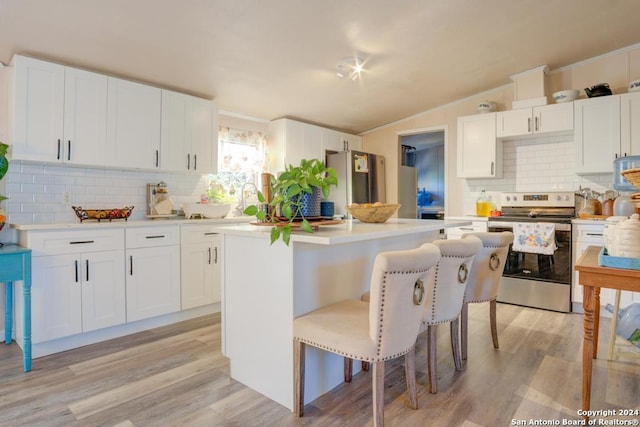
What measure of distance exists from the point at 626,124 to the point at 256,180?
3.99 m

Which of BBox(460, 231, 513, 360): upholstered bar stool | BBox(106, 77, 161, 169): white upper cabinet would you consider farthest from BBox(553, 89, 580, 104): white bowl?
BBox(106, 77, 161, 169): white upper cabinet

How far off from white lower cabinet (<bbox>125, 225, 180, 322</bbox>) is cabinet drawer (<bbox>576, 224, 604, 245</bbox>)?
151 inches

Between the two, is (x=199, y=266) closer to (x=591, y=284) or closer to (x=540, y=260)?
(x=591, y=284)

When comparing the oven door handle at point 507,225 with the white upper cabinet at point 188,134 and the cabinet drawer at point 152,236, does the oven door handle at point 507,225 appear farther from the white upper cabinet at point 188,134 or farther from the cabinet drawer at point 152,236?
the cabinet drawer at point 152,236

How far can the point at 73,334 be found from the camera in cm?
265

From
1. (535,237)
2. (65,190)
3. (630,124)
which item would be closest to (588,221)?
(535,237)

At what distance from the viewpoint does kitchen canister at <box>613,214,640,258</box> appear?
1560mm

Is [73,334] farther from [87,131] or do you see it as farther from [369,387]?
[369,387]

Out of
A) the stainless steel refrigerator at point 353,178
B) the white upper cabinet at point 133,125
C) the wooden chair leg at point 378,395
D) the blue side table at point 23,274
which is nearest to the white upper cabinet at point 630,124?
the stainless steel refrigerator at point 353,178

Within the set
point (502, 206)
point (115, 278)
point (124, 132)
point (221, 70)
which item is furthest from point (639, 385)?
point (124, 132)

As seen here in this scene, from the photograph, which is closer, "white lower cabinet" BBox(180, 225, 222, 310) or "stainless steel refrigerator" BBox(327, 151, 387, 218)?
"white lower cabinet" BBox(180, 225, 222, 310)

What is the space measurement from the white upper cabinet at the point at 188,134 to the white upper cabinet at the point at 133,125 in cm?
9

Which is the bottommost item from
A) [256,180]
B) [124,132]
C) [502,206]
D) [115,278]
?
[115,278]

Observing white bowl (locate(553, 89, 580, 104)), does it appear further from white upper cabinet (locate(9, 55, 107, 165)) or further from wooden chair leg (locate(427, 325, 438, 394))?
white upper cabinet (locate(9, 55, 107, 165))
